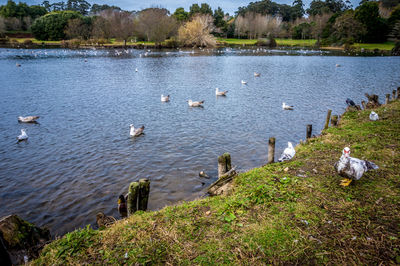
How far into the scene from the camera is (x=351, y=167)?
6949mm

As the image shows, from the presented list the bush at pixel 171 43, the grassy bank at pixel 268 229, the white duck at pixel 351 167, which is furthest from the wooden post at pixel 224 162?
the bush at pixel 171 43

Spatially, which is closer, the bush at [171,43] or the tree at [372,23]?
the tree at [372,23]

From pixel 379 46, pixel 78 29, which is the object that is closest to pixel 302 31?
pixel 379 46

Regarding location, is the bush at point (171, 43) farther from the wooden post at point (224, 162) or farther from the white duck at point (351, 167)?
the white duck at point (351, 167)

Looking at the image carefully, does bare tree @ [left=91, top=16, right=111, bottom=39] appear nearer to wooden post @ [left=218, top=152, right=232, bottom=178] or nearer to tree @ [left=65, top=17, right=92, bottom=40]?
tree @ [left=65, top=17, right=92, bottom=40]

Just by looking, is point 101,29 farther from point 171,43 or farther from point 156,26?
point 171,43

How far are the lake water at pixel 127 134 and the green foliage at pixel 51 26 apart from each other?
95.2 meters

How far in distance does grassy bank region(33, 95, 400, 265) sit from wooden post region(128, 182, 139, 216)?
0.29 m

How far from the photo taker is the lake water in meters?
9.63

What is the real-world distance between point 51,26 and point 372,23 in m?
135

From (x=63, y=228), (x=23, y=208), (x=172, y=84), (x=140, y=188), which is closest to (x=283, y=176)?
(x=140, y=188)

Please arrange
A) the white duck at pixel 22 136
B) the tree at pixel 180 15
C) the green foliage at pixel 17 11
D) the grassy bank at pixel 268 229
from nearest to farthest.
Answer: the grassy bank at pixel 268 229, the white duck at pixel 22 136, the green foliage at pixel 17 11, the tree at pixel 180 15

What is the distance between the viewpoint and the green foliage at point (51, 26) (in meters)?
108

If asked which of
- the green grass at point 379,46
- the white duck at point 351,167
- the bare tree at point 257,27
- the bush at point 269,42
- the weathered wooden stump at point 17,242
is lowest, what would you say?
the weathered wooden stump at point 17,242
